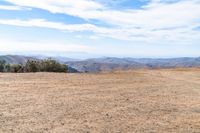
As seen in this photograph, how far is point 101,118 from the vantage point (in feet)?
42.7

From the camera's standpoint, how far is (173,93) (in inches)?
827

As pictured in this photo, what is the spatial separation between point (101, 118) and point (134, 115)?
1533mm

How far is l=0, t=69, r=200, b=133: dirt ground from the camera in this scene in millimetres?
11828

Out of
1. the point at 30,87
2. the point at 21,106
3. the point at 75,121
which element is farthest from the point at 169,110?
the point at 30,87

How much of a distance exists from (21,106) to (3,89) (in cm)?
487

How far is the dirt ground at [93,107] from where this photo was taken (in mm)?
11828

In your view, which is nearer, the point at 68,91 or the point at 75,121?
the point at 75,121

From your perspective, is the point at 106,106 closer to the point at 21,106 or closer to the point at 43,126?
the point at 21,106

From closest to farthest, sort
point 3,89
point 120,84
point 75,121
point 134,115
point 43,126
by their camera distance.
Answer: point 43,126, point 75,121, point 134,115, point 3,89, point 120,84

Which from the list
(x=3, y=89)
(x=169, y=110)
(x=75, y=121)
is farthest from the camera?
(x=3, y=89)

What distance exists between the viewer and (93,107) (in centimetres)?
1505

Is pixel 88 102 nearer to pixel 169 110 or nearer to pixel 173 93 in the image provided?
pixel 169 110

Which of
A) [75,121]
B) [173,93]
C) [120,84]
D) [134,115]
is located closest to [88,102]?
[134,115]

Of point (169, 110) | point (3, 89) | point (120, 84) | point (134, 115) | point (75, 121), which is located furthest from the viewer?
point (120, 84)
